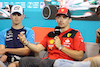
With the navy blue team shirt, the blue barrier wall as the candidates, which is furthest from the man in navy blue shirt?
the blue barrier wall

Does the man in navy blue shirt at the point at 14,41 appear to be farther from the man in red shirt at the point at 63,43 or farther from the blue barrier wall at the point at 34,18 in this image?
the blue barrier wall at the point at 34,18

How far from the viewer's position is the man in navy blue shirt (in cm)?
246

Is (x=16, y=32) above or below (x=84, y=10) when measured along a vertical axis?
below

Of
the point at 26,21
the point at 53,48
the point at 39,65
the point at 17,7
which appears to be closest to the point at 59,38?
the point at 53,48

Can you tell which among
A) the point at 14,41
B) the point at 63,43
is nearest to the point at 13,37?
the point at 14,41

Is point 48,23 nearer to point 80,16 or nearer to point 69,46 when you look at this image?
point 80,16

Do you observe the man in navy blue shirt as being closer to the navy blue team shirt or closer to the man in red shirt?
the navy blue team shirt

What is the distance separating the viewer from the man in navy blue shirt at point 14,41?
96.7 inches

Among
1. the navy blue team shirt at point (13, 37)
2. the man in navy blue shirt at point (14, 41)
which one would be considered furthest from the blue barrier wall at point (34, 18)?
the navy blue team shirt at point (13, 37)

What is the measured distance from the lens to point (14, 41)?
8.46 ft

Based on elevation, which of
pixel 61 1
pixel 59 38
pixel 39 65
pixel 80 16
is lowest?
pixel 39 65

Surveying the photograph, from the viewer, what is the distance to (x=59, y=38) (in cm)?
238

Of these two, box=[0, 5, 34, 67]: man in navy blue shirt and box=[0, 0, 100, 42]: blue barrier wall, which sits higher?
box=[0, 0, 100, 42]: blue barrier wall

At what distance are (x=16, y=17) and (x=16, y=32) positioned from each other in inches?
9.5
